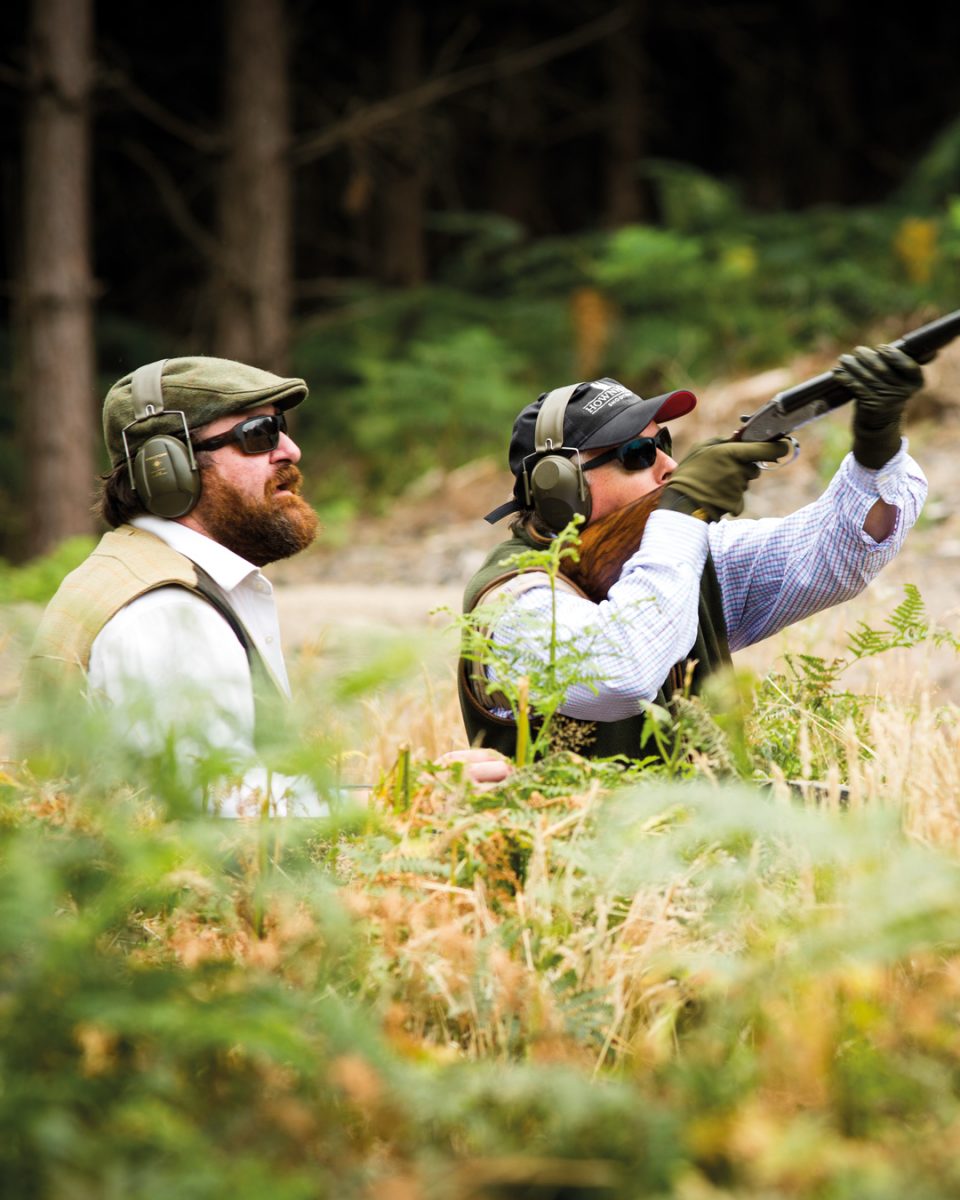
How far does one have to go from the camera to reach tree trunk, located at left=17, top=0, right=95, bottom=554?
10344mm

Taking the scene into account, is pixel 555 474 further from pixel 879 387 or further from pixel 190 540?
pixel 190 540

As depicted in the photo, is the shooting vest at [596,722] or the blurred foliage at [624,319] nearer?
the shooting vest at [596,722]

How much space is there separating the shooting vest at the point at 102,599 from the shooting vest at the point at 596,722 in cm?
58

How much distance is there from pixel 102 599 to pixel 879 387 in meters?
1.93

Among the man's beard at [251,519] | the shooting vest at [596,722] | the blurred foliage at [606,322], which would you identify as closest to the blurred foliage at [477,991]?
the shooting vest at [596,722]

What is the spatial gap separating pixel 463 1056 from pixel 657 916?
42 cm

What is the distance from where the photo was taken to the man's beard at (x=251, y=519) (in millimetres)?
3576

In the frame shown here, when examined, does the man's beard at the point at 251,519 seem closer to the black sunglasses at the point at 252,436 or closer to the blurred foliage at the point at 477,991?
the black sunglasses at the point at 252,436

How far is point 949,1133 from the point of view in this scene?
5.37 feet

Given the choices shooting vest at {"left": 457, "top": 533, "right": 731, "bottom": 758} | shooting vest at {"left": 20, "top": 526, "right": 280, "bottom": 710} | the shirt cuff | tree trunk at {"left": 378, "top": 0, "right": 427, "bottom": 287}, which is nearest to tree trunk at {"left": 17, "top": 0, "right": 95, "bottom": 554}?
tree trunk at {"left": 378, "top": 0, "right": 427, "bottom": 287}

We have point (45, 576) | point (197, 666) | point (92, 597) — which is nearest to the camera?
point (197, 666)

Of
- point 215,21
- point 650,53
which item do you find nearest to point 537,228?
point 650,53

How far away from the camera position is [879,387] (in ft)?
10.5

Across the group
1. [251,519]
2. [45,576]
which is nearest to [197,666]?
[251,519]
